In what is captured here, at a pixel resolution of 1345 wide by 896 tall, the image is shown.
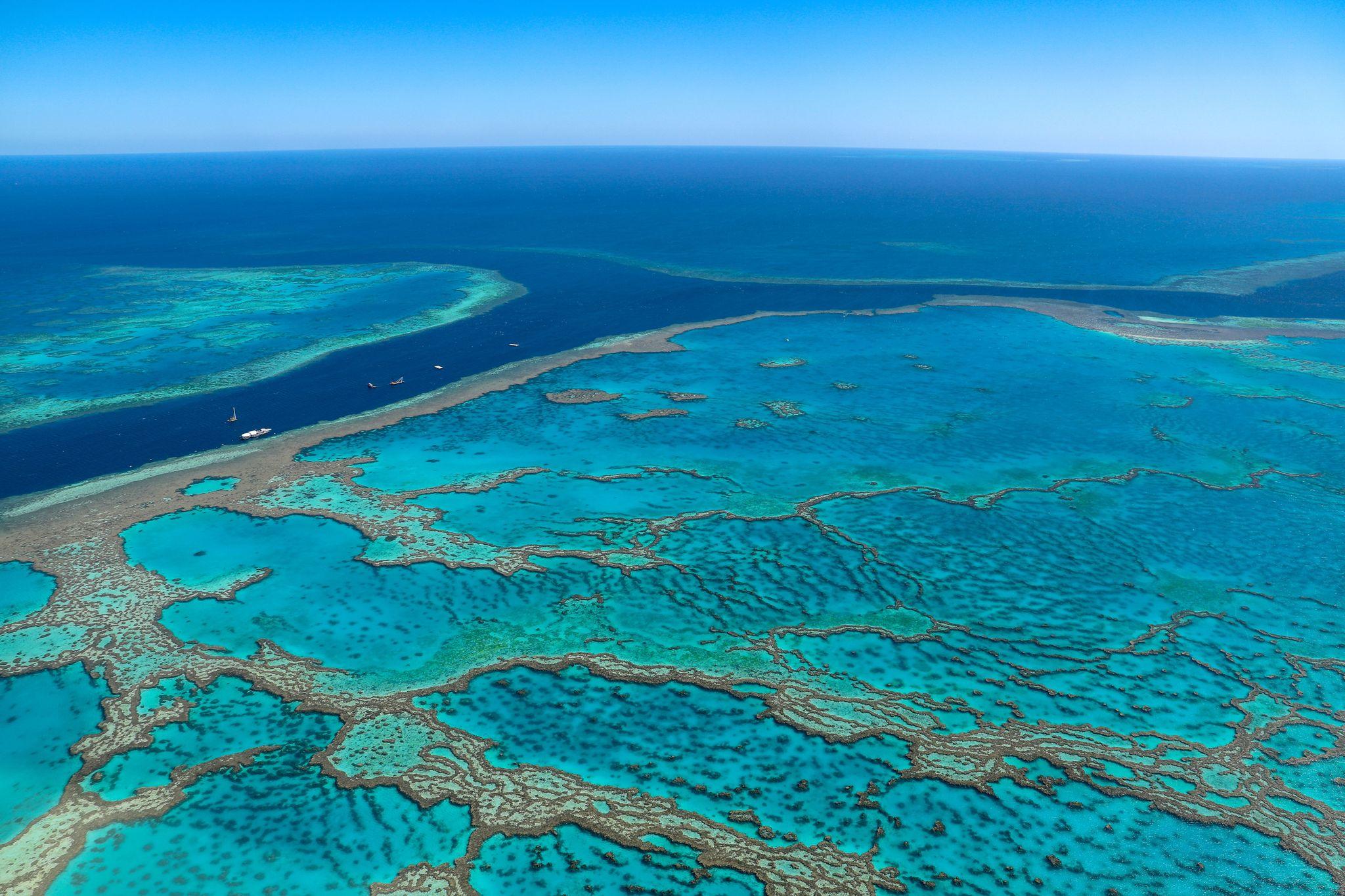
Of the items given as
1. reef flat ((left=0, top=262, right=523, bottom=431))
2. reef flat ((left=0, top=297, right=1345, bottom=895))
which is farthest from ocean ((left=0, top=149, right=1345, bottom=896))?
reef flat ((left=0, top=262, right=523, bottom=431))

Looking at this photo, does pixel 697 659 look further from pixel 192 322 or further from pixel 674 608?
pixel 192 322

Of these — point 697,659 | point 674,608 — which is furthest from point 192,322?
point 697,659

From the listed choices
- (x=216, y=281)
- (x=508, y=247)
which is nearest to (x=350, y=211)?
(x=508, y=247)

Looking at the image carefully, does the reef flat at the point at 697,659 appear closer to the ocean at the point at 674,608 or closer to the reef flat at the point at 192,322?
the ocean at the point at 674,608

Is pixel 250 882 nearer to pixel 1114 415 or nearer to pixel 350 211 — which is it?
pixel 1114 415

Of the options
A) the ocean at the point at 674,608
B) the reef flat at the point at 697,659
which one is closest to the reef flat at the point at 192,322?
the ocean at the point at 674,608

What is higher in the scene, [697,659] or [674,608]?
[674,608]
